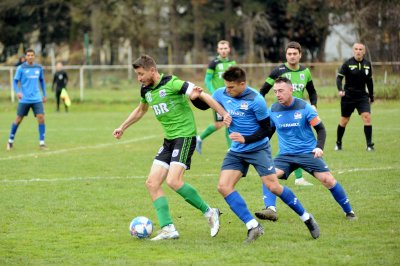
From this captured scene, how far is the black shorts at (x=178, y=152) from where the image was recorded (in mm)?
8141

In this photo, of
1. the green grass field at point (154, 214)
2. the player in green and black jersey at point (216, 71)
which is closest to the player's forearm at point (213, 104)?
the green grass field at point (154, 214)

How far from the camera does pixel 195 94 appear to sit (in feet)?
25.6

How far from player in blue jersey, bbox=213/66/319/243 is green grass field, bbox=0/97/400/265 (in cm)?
29

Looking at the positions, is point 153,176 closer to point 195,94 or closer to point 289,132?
point 195,94

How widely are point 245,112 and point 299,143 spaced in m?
1.18

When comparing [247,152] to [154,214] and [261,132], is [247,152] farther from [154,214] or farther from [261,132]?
[154,214]

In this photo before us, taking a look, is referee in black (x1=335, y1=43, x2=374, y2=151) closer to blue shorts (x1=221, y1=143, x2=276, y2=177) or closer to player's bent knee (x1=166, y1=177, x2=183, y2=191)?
blue shorts (x1=221, y1=143, x2=276, y2=177)

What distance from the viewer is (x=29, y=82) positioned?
17219 mm

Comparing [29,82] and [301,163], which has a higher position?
[29,82]

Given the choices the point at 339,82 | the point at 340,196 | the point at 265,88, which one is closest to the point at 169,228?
the point at 340,196

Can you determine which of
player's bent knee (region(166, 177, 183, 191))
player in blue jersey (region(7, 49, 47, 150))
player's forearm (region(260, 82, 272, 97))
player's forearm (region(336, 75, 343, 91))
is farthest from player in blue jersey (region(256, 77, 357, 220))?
player in blue jersey (region(7, 49, 47, 150))

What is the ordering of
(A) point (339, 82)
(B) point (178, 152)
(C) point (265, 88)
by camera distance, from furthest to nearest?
(A) point (339, 82) < (C) point (265, 88) < (B) point (178, 152)

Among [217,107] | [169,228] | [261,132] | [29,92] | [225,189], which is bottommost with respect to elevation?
[169,228]

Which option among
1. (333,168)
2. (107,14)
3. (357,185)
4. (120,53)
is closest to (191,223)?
(357,185)
